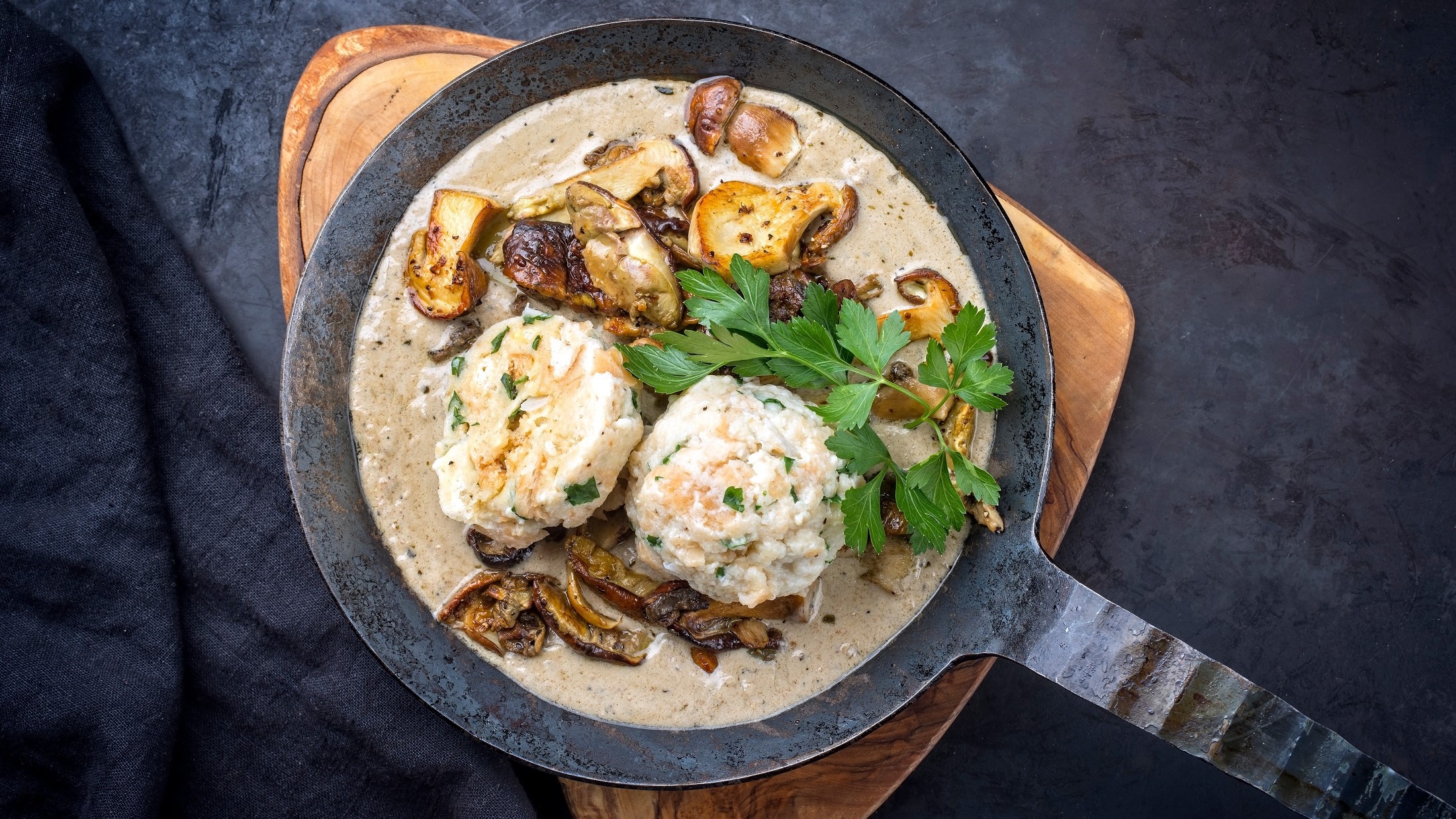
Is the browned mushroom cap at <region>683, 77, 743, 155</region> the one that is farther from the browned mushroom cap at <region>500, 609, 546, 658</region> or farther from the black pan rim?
the browned mushroom cap at <region>500, 609, 546, 658</region>

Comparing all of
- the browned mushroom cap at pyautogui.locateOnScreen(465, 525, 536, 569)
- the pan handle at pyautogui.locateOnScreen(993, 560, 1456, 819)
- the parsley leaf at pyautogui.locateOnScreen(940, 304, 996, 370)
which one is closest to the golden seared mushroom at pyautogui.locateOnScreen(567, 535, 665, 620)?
the browned mushroom cap at pyautogui.locateOnScreen(465, 525, 536, 569)

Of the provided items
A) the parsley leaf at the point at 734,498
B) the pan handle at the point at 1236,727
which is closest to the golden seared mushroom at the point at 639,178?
the parsley leaf at the point at 734,498

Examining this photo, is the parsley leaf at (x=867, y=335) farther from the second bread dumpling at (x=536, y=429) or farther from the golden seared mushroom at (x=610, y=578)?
the golden seared mushroom at (x=610, y=578)

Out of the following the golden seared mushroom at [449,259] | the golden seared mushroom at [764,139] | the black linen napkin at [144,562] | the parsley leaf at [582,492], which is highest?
the golden seared mushroom at [764,139]

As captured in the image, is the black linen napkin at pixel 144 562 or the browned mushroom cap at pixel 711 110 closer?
the browned mushroom cap at pixel 711 110

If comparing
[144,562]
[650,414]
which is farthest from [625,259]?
[144,562]

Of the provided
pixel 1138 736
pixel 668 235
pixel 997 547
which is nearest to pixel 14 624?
pixel 668 235

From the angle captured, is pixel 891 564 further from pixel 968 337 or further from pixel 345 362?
pixel 345 362
